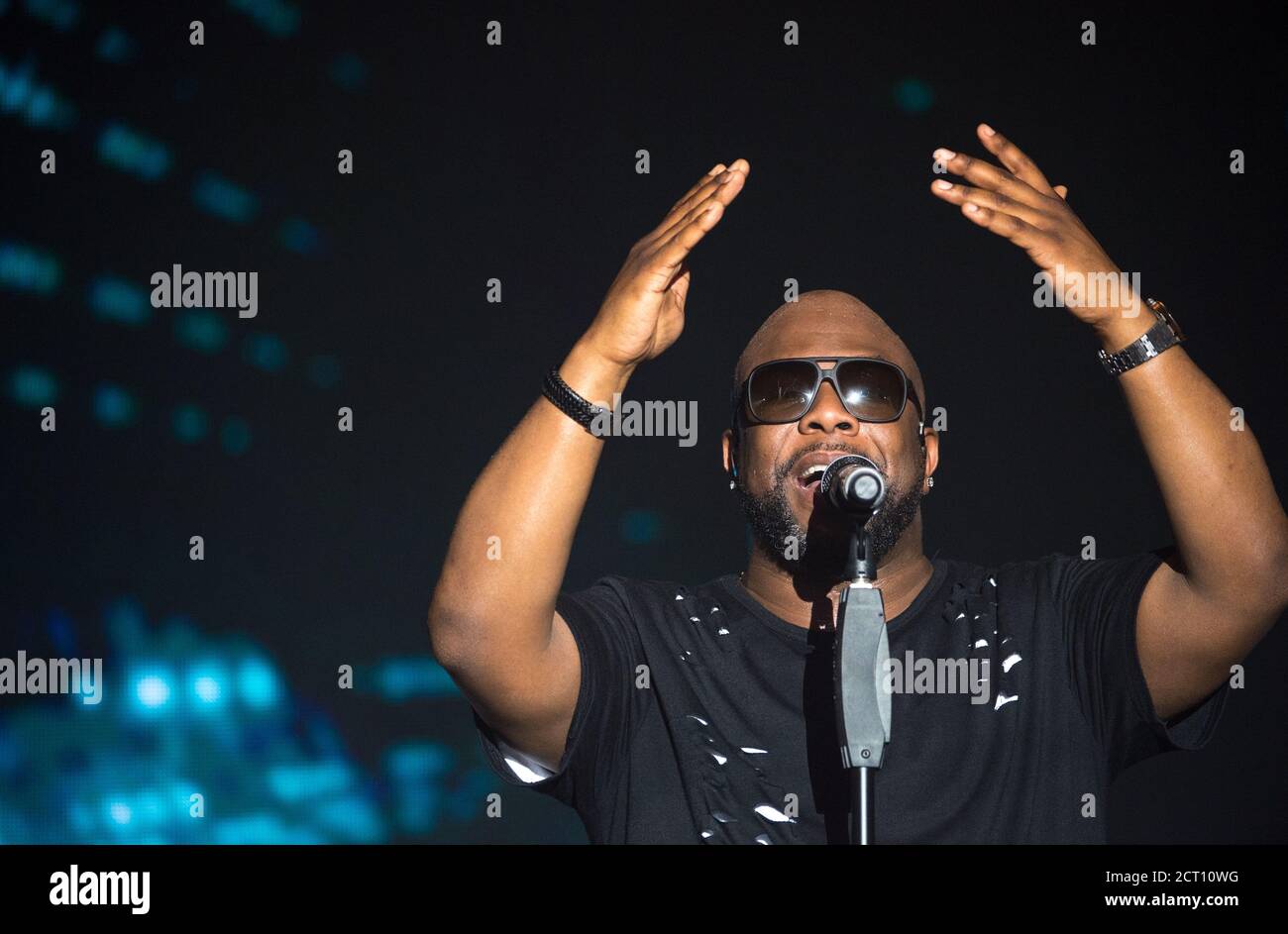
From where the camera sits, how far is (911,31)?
12.5 feet

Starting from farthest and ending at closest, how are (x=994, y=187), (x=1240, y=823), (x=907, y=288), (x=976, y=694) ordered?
(x=907, y=288)
(x=1240, y=823)
(x=976, y=694)
(x=994, y=187)

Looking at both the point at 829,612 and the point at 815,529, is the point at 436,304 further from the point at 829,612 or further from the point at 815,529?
the point at 829,612

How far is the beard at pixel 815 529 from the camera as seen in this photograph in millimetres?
2348

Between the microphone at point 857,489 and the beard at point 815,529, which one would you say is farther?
the beard at point 815,529

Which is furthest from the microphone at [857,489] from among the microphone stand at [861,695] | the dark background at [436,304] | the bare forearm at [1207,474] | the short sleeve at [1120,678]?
the dark background at [436,304]

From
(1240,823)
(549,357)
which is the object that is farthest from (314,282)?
(1240,823)

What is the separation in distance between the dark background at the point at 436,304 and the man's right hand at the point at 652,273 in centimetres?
175

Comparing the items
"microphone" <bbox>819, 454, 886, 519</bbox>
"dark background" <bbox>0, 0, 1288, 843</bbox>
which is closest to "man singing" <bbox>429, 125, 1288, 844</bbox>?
"microphone" <bbox>819, 454, 886, 519</bbox>

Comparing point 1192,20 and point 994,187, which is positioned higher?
point 1192,20

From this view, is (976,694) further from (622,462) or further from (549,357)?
(549,357)

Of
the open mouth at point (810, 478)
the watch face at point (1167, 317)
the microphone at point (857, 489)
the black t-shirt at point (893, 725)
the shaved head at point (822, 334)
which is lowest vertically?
the black t-shirt at point (893, 725)

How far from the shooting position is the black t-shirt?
2.14 meters

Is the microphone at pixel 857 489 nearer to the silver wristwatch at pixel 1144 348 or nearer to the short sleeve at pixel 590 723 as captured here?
the silver wristwatch at pixel 1144 348

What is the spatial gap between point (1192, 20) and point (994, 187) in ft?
6.94
